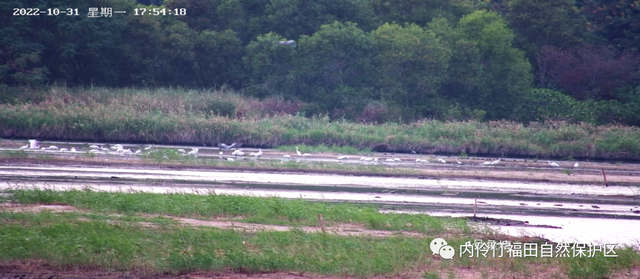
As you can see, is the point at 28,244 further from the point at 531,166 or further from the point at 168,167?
the point at 531,166

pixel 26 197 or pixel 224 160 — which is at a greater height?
pixel 26 197

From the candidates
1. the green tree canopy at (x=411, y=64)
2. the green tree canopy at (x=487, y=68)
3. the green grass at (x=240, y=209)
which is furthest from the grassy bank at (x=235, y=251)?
the green tree canopy at (x=487, y=68)

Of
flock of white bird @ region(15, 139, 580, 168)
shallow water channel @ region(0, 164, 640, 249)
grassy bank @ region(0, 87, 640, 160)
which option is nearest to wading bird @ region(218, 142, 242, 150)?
flock of white bird @ region(15, 139, 580, 168)

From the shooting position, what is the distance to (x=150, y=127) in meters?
31.5

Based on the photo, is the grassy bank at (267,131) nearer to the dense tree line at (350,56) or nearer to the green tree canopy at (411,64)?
the dense tree line at (350,56)

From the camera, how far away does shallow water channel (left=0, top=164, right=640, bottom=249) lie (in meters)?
16.5

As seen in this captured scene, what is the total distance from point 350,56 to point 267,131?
10755 millimetres

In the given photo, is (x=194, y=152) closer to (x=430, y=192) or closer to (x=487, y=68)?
(x=430, y=192)

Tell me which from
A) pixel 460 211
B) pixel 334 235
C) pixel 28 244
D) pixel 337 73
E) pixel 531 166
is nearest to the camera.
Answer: pixel 28 244

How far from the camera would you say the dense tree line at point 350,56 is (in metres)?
39.0

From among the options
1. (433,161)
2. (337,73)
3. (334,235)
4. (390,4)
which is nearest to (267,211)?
(334,235)

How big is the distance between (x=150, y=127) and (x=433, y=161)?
14308 mm

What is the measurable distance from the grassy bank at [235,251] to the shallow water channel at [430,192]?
2.87 metres

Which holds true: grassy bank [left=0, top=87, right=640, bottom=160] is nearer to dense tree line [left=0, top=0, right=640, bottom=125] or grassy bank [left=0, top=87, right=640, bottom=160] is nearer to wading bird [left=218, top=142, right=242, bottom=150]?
wading bird [left=218, top=142, right=242, bottom=150]
